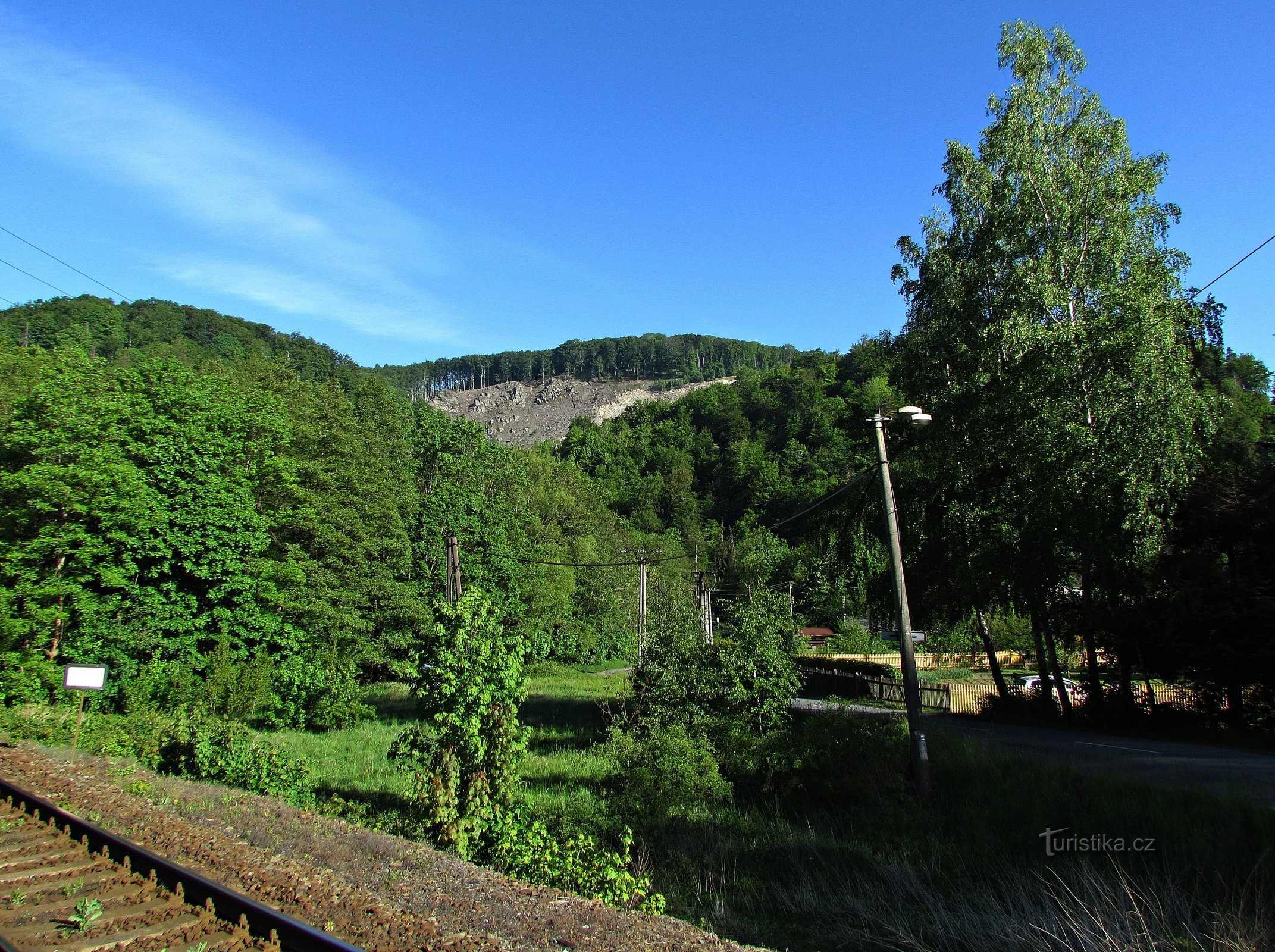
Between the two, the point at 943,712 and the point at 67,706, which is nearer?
the point at 67,706

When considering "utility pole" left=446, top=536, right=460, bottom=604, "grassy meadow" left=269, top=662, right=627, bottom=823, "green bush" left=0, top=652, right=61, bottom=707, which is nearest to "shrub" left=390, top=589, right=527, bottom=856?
"grassy meadow" left=269, top=662, right=627, bottom=823

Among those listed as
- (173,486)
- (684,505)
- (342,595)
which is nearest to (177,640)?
(173,486)

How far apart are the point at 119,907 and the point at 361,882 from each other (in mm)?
1837

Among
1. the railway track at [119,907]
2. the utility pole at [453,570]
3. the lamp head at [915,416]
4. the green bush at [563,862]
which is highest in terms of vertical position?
the lamp head at [915,416]

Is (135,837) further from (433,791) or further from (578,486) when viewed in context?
(578,486)

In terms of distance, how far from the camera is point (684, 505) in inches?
4555

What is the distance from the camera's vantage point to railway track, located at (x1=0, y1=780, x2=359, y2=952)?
17.0ft

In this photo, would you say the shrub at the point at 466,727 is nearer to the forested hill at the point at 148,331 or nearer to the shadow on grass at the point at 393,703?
the shadow on grass at the point at 393,703

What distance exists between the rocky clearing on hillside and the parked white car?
20677 millimetres

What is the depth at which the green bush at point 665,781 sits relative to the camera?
47.7 feet

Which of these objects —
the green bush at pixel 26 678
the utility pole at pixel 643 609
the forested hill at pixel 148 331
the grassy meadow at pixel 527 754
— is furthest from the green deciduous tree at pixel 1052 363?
the forested hill at pixel 148 331

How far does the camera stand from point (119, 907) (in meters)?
6.00

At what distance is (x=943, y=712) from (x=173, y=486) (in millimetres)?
29290

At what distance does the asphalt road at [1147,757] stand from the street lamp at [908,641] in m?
2.47
